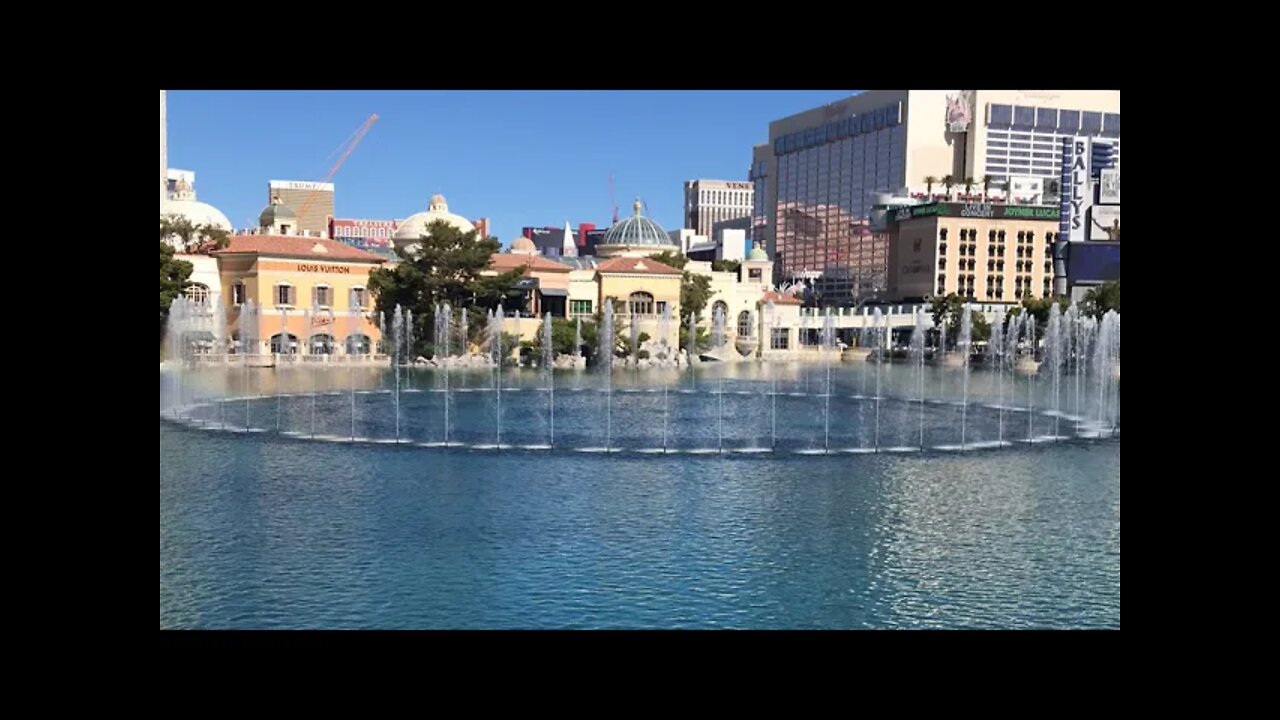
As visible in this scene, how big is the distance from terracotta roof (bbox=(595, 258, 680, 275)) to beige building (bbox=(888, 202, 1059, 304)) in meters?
26.4

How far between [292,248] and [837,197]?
217 ft

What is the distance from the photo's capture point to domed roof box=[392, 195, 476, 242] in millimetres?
46956

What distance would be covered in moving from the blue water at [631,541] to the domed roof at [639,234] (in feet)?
117

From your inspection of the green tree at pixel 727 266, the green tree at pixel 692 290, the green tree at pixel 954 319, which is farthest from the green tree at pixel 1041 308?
the green tree at pixel 692 290

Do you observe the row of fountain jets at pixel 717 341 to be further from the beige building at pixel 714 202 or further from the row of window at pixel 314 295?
the beige building at pixel 714 202

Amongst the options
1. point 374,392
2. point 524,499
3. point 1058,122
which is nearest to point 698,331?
point 374,392

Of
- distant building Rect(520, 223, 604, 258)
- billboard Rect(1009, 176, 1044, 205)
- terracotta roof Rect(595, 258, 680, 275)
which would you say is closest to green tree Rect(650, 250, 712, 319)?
terracotta roof Rect(595, 258, 680, 275)

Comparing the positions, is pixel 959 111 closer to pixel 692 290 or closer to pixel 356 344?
pixel 692 290

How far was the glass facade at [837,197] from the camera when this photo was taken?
86875 millimetres

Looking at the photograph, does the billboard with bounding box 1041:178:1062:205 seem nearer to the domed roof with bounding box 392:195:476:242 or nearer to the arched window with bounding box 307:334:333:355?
the domed roof with bounding box 392:195:476:242

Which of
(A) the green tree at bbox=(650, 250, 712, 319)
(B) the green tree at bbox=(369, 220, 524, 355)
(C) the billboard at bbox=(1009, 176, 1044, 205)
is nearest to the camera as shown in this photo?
(B) the green tree at bbox=(369, 220, 524, 355)
